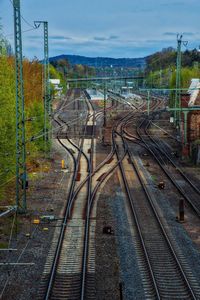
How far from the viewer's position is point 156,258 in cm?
1603

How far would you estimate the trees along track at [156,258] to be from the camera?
13.5m

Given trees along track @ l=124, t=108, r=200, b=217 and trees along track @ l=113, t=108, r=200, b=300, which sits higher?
trees along track @ l=124, t=108, r=200, b=217

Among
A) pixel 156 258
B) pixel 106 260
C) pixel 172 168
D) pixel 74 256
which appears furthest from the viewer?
pixel 172 168

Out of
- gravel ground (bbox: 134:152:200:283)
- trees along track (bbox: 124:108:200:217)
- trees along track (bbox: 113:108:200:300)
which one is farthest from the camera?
trees along track (bbox: 124:108:200:217)

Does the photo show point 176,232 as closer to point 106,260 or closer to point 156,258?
point 156,258

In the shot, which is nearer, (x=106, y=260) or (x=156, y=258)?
(x=106, y=260)

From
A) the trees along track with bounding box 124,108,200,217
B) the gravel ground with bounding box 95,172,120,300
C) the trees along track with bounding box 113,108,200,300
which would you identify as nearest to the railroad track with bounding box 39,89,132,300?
the gravel ground with bounding box 95,172,120,300

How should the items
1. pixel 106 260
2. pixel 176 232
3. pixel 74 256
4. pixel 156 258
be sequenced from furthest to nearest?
pixel 176 232, pixel 74 256, pixel 156 258, pixel 106 260

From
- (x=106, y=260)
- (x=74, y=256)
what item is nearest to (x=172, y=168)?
(x=74, y=256)

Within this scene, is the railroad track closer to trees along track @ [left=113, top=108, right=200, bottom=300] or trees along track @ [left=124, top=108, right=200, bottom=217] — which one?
trees along track @ [left=113, top=108, right=200, bottom=300]

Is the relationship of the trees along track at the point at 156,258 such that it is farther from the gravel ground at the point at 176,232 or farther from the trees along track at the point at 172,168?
the trees along track at the point at 172,168

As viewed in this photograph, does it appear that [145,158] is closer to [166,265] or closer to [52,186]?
[52,186]

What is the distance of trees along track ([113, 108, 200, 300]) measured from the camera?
13.5 meters

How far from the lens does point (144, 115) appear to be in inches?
2611
